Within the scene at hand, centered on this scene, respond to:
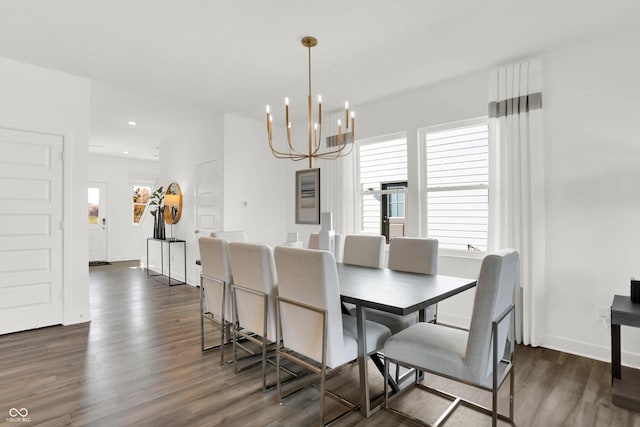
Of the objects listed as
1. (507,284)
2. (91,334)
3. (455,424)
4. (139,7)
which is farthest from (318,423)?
(139,7)

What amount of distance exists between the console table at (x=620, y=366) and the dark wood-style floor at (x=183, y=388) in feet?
0.24

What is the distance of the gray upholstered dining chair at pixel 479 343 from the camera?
5.45 ft

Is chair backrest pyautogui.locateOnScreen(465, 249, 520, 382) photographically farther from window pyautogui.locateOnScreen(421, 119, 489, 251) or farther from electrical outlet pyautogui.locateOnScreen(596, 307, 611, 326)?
window pyautogui.locateOnScreen(421, 119, 489, 251)

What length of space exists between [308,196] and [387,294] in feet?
11.3

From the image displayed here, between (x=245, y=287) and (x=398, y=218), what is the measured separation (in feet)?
8.04

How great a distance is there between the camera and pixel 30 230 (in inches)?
137

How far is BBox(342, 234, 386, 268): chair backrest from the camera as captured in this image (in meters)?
3.14

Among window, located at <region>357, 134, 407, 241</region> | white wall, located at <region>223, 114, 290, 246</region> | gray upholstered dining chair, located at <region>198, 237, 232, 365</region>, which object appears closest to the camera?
gray upholstered dining chair, located at <region>198, 237, 232, 365</region>

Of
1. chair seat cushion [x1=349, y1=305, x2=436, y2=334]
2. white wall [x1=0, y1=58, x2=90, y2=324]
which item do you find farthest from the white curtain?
white wall [x1=0, y1=58, x2=90, y2=324]

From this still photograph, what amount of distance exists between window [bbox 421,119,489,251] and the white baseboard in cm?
101

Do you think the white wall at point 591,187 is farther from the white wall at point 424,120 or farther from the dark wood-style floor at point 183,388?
the white wall at point 424,120

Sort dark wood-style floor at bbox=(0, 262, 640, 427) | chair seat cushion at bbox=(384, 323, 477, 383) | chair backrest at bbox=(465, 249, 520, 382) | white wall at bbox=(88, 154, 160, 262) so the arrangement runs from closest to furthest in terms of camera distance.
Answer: chair backrest at bbox=(465, 249, 520, 382) → chair seat cushion at bbox=(384, 323, 477, 383) → dark wood-style floor at bbox=(0, 262, 640, 427) → white wall at bbox=(88, 154, 160, 262)

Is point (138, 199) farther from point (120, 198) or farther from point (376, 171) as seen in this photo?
point (376, 171)

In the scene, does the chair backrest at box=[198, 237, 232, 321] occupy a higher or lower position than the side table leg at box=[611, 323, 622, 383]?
higher
